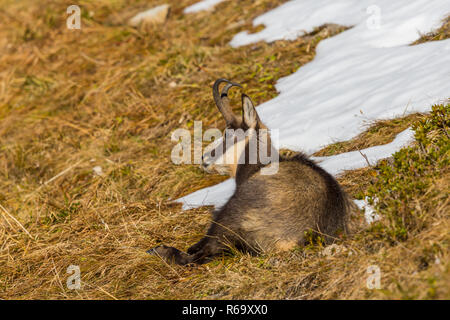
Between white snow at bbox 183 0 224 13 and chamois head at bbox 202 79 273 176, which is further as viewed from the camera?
white snow at bbox 183 0 224 13

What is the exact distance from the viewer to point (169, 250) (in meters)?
3.68

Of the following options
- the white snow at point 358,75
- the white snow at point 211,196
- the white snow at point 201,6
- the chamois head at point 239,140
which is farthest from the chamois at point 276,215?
the white snow at point 201,6

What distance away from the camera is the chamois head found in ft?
15.3

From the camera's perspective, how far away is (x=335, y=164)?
15.3ft

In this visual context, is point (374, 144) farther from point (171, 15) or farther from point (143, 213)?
point (171, 15)

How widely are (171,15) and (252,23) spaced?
110 inches

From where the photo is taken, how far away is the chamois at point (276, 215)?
129 inches

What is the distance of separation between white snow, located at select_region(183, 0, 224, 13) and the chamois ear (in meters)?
7.05

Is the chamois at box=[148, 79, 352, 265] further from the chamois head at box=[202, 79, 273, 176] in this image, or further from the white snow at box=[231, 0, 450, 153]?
the white snow at box=[231, 0, 450, 153]

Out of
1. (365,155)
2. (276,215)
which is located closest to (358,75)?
(365,155)

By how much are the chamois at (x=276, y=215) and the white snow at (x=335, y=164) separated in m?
0.72

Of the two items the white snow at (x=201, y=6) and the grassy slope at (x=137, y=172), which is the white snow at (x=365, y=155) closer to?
the grassy slope at (x=137, y=172)

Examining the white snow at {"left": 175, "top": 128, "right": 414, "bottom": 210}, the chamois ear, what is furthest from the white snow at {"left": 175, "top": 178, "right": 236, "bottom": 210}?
the chamois ear

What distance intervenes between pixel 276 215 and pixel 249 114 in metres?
1.67
